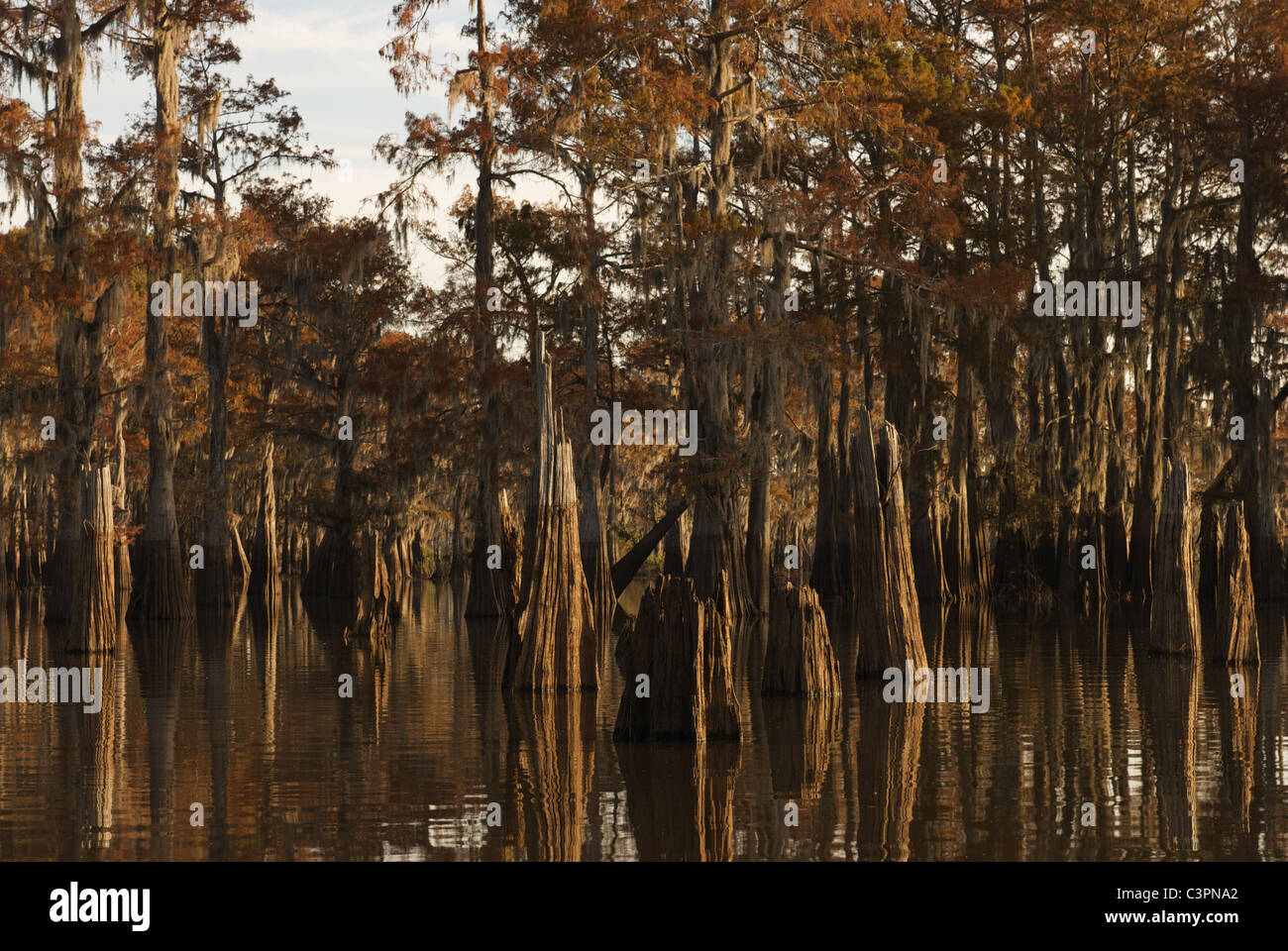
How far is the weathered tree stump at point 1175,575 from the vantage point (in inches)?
697

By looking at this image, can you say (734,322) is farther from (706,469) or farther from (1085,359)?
(1085,359)

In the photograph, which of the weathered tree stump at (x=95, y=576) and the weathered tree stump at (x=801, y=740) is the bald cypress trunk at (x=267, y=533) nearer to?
the weathered tree stump at (x=95, y=576)

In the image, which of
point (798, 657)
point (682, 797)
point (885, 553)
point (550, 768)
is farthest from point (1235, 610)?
point (682, 797)

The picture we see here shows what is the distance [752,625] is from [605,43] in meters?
10.2

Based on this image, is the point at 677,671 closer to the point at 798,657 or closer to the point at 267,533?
the point at 798,657

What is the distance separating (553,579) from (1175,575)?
804 cm

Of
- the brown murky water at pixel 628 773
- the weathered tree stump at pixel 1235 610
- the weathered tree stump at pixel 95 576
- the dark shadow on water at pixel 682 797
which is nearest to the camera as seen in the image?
the dark shadow on water at pixel 682 797

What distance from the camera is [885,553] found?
15.4m

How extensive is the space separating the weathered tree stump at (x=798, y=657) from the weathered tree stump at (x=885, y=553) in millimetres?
673

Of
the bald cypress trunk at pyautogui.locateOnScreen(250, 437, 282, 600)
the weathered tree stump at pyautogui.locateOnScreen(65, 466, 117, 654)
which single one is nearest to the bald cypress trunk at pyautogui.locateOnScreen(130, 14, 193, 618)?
the weathered tree stump at pyautogui.locateOnScreen(65, 466, 117, 654)

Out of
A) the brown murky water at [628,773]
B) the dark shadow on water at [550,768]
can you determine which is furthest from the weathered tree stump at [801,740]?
Answer: the dark shadow on water at [550,768]

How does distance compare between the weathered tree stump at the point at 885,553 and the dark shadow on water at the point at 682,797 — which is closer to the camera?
the dark shadow on water at the point at 682,797

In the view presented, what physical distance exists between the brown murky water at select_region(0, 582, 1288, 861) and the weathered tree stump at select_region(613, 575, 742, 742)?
296 millimetres

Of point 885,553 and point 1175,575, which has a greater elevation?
point 885,553
